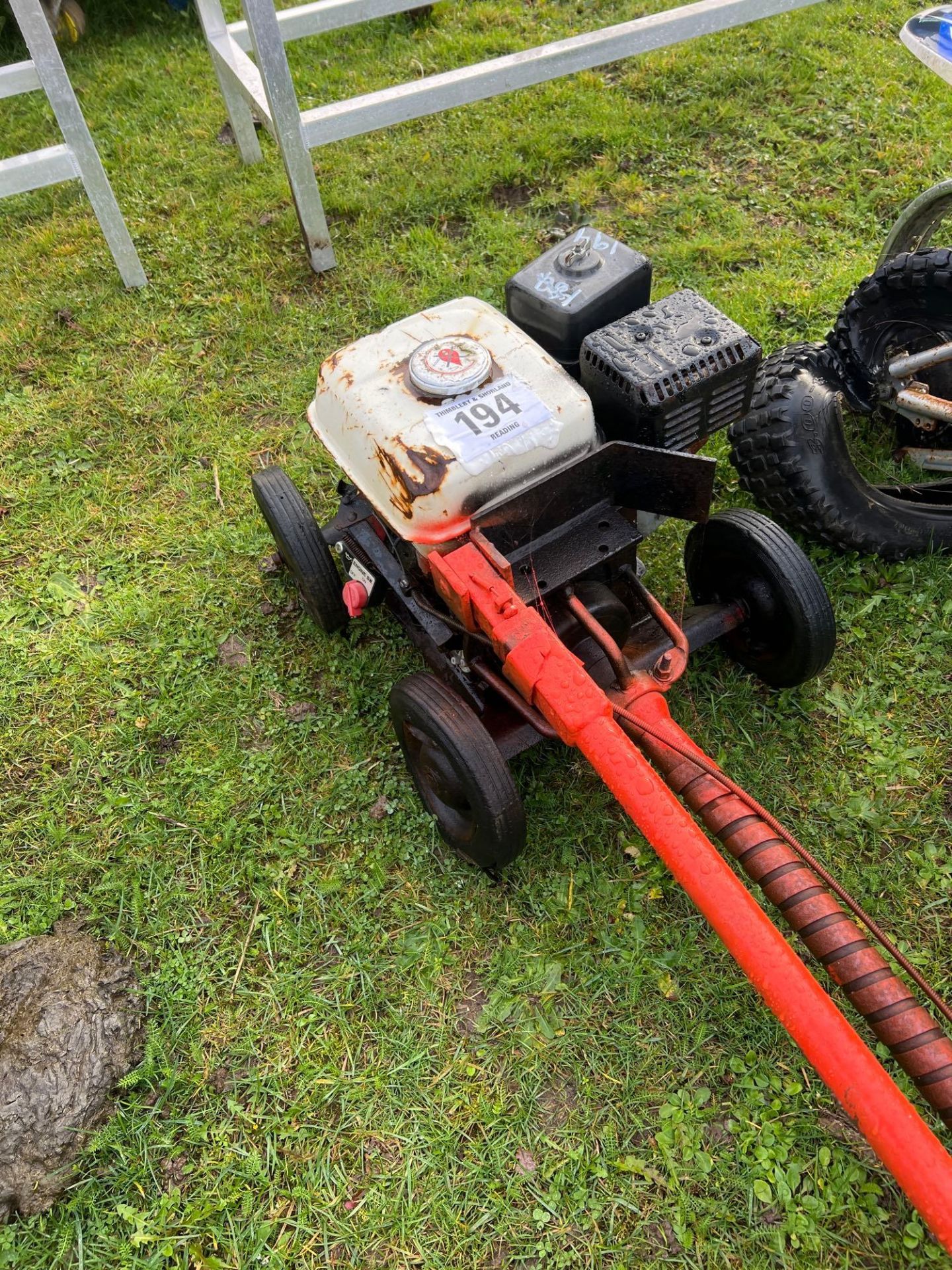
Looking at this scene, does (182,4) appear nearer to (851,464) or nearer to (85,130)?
(85,130)

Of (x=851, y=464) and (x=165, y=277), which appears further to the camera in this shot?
(x=165, y=277)

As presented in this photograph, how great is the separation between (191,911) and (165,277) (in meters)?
3.05

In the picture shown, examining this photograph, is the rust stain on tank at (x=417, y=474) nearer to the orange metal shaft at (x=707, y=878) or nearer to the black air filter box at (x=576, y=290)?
the orange metal shaft at (x=707, y=878)

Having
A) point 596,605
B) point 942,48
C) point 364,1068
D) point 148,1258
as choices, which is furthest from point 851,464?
point 148,1258

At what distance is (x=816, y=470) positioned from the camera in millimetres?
2730

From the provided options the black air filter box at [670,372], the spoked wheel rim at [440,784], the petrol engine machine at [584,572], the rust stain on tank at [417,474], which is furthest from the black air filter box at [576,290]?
the spoked wheel rim at [440,784]

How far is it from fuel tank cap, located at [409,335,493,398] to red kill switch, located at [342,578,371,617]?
2.12 feet

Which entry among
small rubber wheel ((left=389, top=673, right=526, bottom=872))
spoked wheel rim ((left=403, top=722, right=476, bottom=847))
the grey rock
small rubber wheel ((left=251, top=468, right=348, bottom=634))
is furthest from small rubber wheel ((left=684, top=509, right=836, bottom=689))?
the grey rock

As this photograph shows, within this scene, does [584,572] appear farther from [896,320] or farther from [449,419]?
[896,320]

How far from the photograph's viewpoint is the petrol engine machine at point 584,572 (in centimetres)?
176

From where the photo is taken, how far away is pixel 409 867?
2.51 m

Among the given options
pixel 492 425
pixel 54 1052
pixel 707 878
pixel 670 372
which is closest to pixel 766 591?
pixel 670 372

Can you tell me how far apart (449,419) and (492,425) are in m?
0.10

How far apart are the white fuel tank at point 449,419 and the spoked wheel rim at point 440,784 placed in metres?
0.51
